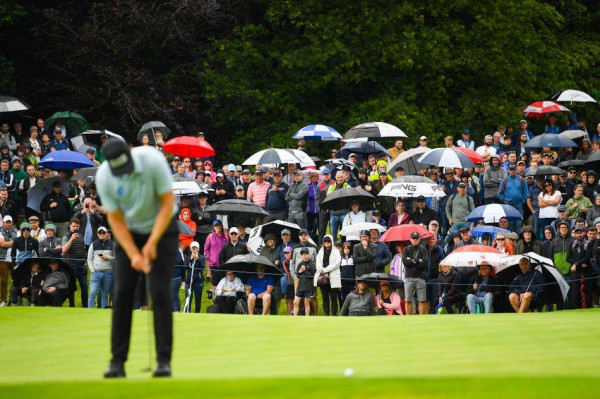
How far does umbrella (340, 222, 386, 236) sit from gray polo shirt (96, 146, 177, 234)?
14.2m

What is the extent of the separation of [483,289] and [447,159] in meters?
5.35

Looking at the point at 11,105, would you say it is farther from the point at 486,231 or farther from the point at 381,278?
the point at 486,231

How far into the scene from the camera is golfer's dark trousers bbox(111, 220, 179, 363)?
9164 mm

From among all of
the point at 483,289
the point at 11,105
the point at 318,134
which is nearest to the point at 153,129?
the point at 11,105

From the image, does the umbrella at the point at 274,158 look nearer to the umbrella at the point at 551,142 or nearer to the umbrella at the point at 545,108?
the umbrella at the point at 551,142

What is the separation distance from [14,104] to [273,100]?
30.5 feet

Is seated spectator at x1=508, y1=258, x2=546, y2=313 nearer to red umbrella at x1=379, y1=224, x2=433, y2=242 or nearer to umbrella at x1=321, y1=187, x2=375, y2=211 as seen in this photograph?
red umbrella at x1=379, y1=224, x2=433, y2=242

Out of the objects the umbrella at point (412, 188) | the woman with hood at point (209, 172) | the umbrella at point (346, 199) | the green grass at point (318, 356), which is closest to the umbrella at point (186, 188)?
the woman with hood at point (209, 172)

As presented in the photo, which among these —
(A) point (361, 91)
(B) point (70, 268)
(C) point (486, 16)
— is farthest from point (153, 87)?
(B) point (70, 268)

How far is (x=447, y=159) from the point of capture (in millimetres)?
25906

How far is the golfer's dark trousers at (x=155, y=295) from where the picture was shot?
9164 mm

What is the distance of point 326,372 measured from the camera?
927 cm

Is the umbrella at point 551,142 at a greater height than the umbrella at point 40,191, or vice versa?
the umbrella at point 551,142

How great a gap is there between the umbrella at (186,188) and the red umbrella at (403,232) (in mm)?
4974
